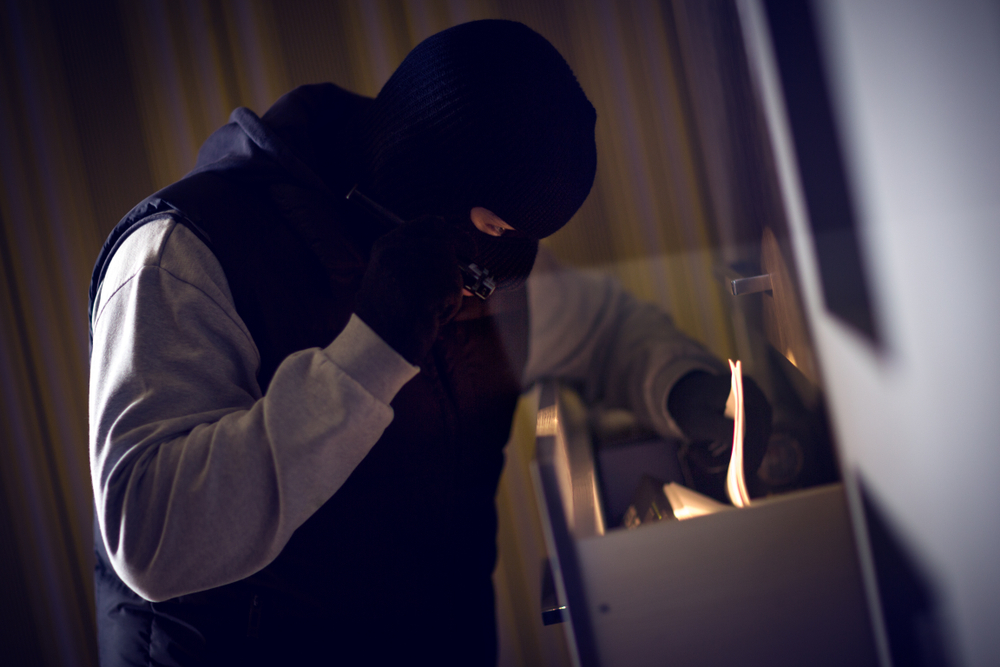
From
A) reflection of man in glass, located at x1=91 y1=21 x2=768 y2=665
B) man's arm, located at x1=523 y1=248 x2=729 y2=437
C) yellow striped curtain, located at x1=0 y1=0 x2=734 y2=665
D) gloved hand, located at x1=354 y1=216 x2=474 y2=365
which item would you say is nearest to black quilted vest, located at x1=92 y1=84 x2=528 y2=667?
reflection of man in glass, located at x1=91 y1=21 x2=768 y2=665

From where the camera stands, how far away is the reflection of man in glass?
533mm

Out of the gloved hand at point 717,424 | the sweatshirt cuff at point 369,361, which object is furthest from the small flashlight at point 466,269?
the gloved hand at point 717,424

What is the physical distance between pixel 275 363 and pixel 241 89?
0.94 m

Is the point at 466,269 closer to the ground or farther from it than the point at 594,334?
farther from it

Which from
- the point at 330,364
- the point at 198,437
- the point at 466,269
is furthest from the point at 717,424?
the point at 198,437

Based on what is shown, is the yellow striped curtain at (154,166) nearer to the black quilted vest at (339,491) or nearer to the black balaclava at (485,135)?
the black balaclava at (485,135)

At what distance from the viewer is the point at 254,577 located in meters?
0.68

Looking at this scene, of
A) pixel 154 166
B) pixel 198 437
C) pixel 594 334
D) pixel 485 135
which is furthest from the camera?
pixel 154 166

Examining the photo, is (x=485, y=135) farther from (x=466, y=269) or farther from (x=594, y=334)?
(x=594, y=334)

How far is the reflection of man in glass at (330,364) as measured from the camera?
1.75 ft

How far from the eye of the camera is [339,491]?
0.69 metres

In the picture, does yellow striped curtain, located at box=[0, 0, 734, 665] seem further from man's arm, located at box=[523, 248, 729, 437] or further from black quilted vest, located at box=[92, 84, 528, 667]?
black quilted vest, located at box=[92, 84, 528, 667]

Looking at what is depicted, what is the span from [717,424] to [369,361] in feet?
1.47

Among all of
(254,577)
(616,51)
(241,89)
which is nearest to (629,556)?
(254,577)
